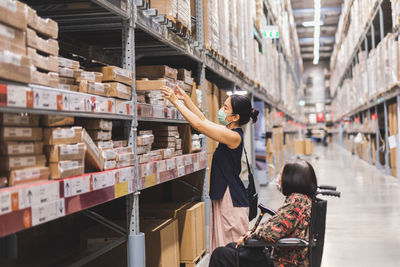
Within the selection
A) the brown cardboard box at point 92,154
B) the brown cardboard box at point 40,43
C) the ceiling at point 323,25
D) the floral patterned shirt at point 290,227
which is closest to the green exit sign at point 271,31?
the floral patterned shirt at point 290,227

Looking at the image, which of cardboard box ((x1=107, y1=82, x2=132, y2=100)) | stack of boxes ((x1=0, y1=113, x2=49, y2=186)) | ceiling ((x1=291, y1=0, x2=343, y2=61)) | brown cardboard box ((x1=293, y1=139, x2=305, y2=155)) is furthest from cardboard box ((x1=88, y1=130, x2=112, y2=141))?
ceiling ((x1=291, y1=0, x2=343, y2=61))

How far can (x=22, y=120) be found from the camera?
220cm

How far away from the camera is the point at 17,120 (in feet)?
7.09

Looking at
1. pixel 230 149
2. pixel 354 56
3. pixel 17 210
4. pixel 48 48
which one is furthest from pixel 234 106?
pixel 354 56

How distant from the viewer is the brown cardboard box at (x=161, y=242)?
3.84 metres

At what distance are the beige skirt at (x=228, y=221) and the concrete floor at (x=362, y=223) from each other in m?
1.29

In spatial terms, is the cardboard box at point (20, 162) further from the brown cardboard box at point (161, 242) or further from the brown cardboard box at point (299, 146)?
the brown cardboard box at point (299, 146)

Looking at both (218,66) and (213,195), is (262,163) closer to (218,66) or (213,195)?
(218,66)

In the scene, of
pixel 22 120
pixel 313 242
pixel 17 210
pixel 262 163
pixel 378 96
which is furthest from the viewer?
pixel 378 96

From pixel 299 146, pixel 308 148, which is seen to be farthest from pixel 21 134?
pixel 308 148

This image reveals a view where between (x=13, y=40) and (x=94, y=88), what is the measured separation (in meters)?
0.81

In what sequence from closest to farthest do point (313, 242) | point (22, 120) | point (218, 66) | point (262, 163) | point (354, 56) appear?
point (22, 120) < point (313, 242) < point (218, 66) < point (262, 163) < point (354, 56)

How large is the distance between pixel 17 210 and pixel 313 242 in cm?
160

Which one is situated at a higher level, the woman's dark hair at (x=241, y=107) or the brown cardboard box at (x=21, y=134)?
the woman's dark hair at (x=241, y=107)
